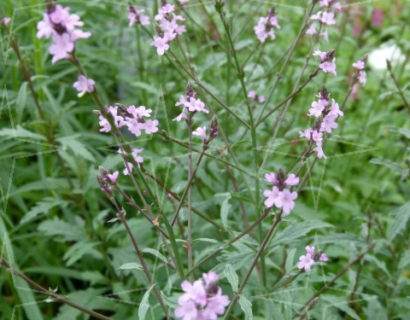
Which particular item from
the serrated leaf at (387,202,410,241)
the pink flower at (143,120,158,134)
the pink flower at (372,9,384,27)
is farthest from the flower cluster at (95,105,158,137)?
the pink flower at (372,9,384,27)

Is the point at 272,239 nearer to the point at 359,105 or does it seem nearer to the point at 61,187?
the point at 61,187

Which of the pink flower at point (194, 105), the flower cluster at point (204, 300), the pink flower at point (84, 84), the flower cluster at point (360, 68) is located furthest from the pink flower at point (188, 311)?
the flower cluster at point (360, 68)

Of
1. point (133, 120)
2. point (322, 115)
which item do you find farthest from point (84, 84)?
point (322, 115)

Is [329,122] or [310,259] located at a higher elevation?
[329,122]

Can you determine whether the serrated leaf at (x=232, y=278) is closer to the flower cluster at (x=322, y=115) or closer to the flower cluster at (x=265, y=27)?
the flower cluster at (x=322, y=115)

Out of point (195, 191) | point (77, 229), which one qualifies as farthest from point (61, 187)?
point (195, 191)

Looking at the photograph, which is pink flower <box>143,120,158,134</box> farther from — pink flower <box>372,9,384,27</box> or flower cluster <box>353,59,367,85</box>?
pink flower <box>372,9,384,27</box>

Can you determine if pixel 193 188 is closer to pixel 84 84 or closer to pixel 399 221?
pixel 399 221
